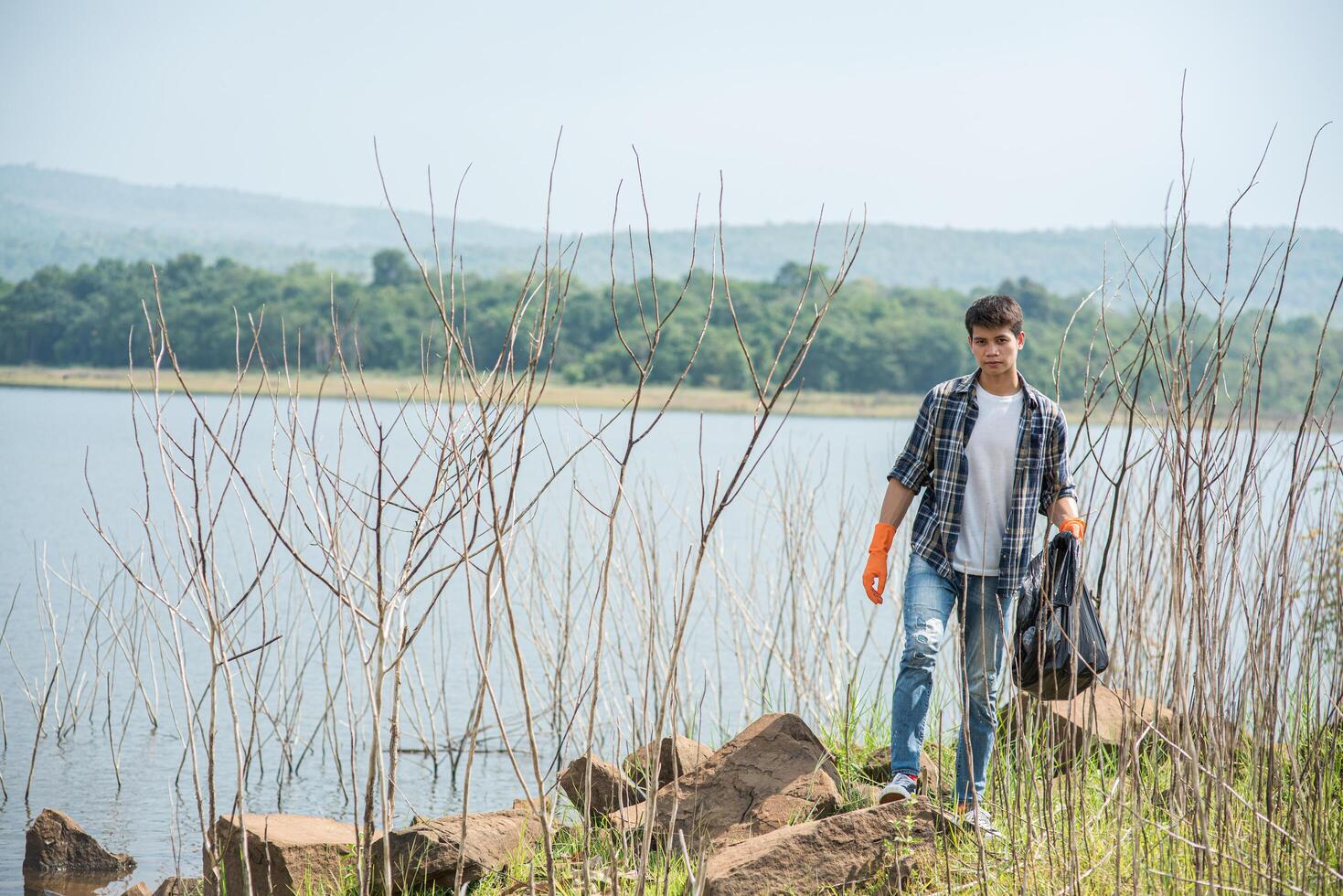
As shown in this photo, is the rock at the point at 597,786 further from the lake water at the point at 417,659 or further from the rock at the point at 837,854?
the rock at the point at 837,854

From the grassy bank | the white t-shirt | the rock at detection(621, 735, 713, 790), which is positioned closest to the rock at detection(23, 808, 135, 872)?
the rock at detection(621, 735, 713, 790)

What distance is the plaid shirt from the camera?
3492mm

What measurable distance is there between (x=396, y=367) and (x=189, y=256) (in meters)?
15.2

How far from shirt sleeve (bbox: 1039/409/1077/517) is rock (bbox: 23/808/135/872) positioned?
4.09m

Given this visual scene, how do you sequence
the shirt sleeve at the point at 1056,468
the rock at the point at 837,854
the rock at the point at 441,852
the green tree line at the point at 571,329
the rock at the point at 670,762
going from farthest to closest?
the green tree line at the point at 571,329
the rock at the point at 670,762
the rock at the point at 441,852
the shirt sleeve at the point at 1056,468
the rock at the point at 837,854

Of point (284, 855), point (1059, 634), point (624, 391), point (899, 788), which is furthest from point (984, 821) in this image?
point (624, 391)

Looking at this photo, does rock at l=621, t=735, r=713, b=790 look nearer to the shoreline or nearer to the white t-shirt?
the white t-shirt

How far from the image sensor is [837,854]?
10.5 feet

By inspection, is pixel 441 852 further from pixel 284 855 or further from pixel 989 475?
pixel 989 475

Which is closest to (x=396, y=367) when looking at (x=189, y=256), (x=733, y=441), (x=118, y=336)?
(x=118, y=336)

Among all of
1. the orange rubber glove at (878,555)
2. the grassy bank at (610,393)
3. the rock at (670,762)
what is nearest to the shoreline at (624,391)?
the grassy bank at (610,393)

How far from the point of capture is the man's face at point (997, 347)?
136 inches

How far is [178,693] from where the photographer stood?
859 cm

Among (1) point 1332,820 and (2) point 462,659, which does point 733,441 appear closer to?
(2) point 462,659
